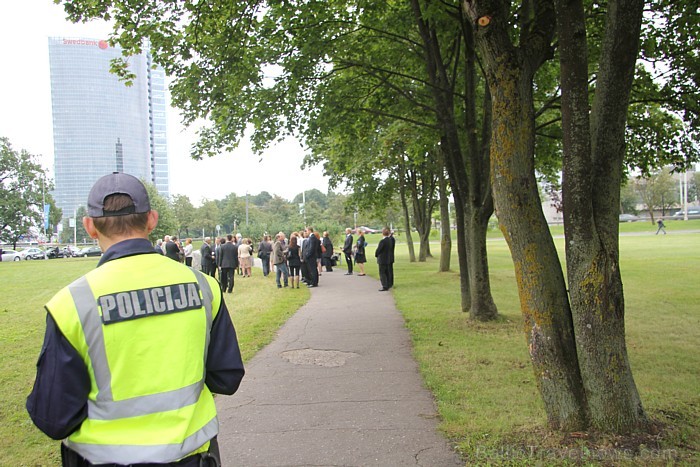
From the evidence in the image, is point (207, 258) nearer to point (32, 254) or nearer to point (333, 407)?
point (333, 407)

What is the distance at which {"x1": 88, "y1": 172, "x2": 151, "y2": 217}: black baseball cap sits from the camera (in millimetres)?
2094

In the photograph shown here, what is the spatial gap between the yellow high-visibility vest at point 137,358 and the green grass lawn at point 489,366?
284 cm

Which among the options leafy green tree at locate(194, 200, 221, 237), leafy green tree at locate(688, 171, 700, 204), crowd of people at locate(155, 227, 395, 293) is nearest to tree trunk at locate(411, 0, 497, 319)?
crowd of people at locate(155, 227, 395, 293)

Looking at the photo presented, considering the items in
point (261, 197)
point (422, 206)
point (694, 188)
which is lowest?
point (422, 206)

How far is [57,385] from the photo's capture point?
1794 millimetres

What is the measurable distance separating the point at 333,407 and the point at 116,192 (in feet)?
13.0

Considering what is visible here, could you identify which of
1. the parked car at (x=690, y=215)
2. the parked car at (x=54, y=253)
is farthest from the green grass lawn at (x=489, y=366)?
the parked car at (x=690, y=215)

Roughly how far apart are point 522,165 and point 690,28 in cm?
684

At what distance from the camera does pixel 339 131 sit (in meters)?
11.5

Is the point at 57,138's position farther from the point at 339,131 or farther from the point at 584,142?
the point at 584,142

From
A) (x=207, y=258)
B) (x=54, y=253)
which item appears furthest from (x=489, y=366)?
(x=54, y=253)

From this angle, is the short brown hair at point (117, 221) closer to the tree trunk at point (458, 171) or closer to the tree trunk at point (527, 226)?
the tree trunk at point (527, 226)

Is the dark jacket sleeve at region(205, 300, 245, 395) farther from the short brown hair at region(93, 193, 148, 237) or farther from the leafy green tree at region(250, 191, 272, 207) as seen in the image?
the leafy green tree at region(250, 191, 272, 207)

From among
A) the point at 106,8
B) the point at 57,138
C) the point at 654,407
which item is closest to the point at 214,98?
the point at 106,8
